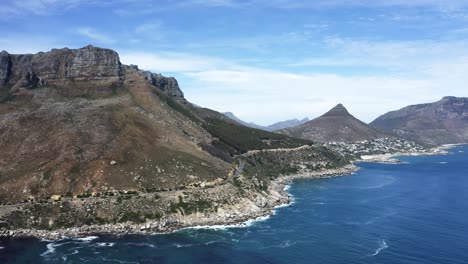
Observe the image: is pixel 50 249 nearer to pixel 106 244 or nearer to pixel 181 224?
pixel 106 244

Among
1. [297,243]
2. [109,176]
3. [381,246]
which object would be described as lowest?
[381,246]

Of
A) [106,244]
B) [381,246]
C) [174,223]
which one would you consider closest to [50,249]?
[106,244]

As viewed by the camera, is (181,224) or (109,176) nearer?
(181,224)

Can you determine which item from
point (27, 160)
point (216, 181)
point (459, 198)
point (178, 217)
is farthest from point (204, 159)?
point (459, 198)

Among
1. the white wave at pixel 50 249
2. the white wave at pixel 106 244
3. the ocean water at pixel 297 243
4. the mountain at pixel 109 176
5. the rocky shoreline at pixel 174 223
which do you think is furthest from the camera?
the mountain at pixel 109 176

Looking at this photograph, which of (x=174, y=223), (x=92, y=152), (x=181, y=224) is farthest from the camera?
(x=92, y=152)

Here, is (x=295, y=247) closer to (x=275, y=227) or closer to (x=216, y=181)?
(x=275, y=227)

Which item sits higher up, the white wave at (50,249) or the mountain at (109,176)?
the mountain at (109,176)

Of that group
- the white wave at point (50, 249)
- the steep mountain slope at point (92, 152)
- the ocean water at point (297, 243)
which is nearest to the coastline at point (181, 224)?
the ocean water at point (297, 243)

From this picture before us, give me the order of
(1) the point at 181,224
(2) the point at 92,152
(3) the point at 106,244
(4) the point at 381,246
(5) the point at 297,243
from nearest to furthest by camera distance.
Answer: (3) the point at 106,244 → (4) the point at 381,246 → (5) the point at 297,243 → (1) the point at 181,224 → (2) the point at 92,152

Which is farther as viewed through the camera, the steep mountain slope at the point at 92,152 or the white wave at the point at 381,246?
the steep mountain slope at the point at 92,152

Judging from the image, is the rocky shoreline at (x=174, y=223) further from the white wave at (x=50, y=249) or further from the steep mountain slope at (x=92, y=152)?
the steep mountain slope at (x=92, y=152)

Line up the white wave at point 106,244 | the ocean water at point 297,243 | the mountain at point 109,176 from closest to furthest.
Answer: the ocean water at point 297,243 < the white wave at point 106,244 < the mountain at point 109,176

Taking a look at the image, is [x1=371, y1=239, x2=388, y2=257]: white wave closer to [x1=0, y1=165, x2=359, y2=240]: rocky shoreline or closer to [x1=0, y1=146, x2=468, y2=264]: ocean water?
[x1=0, y1=146, x2=468, y2=264]: ocean water
